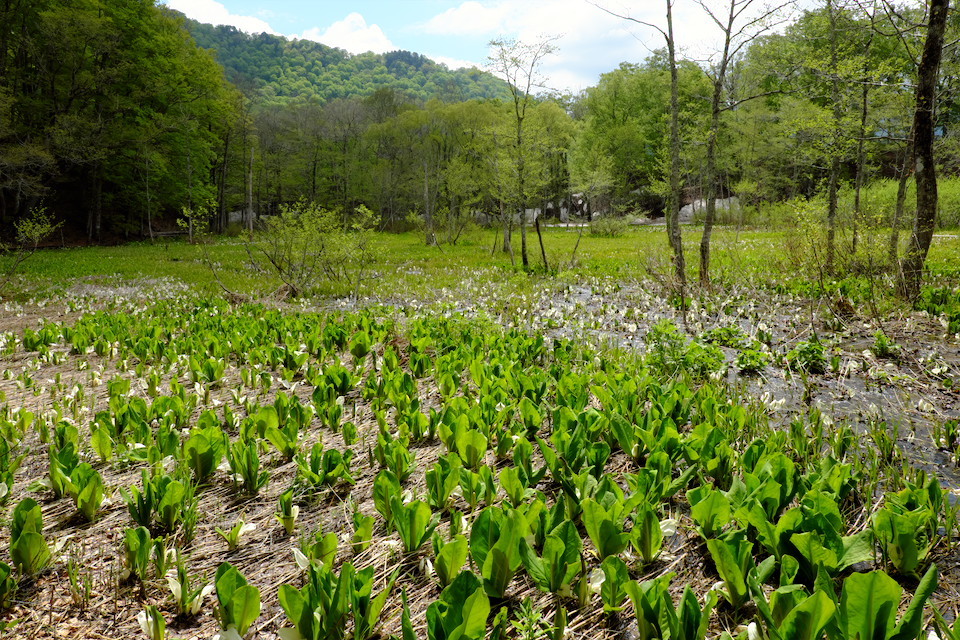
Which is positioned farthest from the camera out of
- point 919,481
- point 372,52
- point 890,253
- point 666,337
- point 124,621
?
point 372,52

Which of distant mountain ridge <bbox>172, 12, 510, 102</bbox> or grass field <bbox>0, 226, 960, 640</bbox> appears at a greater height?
distant mountain ridge <bbox>172, 12, 510, 102</bbox>

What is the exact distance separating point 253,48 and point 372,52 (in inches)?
1458

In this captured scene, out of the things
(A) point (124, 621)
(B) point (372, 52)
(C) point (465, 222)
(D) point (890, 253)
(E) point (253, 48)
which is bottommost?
(A) point (124, 621)

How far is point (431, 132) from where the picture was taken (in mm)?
49219

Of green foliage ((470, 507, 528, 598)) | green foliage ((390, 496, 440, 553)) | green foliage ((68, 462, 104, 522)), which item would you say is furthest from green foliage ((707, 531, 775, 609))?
green foliage ((68, 462, 104, 522))

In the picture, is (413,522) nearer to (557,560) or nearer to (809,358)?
(557,560)

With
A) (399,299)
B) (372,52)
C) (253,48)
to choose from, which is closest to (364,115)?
(399,299)

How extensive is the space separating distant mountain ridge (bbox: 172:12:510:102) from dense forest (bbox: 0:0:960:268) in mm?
40969

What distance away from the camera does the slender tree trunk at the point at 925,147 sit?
7.46 meters

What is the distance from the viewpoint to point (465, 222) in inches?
1261

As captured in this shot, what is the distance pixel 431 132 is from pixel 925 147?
45.9m

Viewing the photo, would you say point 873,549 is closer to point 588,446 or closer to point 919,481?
point 919,481

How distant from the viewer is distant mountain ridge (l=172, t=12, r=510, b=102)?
102m

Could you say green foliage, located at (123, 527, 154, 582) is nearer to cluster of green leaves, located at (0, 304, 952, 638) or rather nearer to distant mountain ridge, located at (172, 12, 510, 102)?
cluster of green leaves, located at (0, 304, 952, 638)
